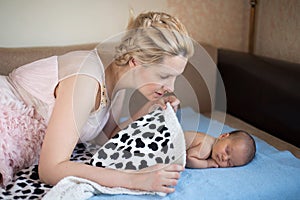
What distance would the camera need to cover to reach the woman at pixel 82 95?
3.51ft

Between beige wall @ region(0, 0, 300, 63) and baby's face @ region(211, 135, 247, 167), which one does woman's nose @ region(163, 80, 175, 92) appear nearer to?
baby's face @ region(211, 135, 247, 167)

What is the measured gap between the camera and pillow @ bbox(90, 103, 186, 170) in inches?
47.9

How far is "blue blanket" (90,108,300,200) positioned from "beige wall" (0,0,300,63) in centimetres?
88

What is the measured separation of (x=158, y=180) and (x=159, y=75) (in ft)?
1.16

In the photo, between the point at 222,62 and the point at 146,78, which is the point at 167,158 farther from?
the point at 222,62

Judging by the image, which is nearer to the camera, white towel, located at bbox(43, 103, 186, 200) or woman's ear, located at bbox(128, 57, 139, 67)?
white towel, located at bbox(43, 103, 186, 200)

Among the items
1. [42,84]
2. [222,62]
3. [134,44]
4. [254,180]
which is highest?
[134,44]

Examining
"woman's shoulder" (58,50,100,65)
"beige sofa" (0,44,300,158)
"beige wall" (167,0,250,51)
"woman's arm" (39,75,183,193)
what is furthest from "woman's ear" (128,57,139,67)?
"beige wall" (167,0,250,51)

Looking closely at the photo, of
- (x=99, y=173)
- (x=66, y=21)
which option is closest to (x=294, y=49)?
(x=66, y=21)

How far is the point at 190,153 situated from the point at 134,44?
44cm

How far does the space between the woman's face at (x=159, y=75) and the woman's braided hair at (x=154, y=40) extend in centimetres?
2

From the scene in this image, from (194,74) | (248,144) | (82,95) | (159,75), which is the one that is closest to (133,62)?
(159,75)

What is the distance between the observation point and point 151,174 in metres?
1.08

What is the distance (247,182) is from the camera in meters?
1.15
